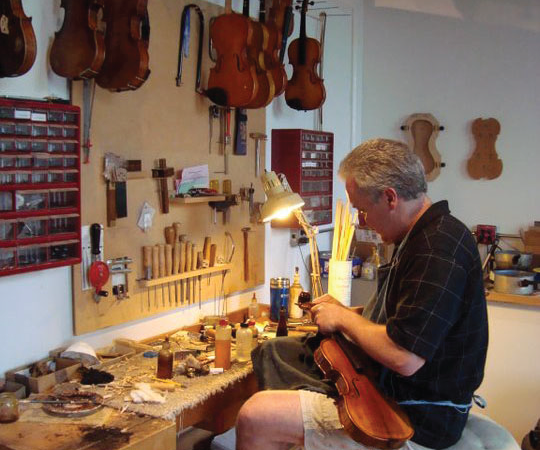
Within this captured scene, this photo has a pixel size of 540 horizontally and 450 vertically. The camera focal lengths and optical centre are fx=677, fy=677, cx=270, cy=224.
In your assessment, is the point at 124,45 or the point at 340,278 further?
the point at 340,278

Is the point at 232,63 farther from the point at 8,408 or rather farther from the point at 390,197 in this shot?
the point at 8,408

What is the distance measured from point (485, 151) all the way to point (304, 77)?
4.87 ft

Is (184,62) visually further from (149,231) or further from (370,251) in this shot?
(370,251)

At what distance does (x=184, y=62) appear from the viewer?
3.04 metres

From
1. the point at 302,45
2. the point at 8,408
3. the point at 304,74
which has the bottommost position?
the point at 8,408

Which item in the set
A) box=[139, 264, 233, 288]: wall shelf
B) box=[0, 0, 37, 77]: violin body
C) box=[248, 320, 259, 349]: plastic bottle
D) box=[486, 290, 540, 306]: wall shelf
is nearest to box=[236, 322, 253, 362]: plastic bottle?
box=[248, 320, 259, 349]: plastic bottle

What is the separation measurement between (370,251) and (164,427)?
2.57 m

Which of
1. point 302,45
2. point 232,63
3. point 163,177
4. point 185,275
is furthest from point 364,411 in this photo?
point 302,45

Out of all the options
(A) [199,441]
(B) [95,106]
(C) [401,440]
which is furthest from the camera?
(A) [199,441]

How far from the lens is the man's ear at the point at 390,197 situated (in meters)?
2.09

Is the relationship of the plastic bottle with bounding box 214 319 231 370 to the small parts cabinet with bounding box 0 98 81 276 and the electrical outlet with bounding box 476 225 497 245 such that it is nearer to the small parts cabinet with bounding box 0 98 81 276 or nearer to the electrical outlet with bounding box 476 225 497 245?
the small parts cabinet with bounding box 0 98 81 276

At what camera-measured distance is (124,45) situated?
247 cm

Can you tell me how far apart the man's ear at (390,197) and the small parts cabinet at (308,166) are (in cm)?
169

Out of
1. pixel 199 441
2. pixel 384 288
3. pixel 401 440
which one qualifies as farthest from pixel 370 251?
pixel 401 440
